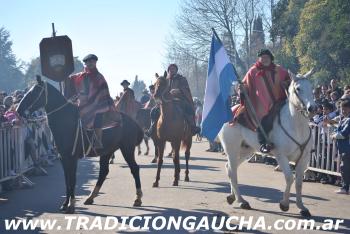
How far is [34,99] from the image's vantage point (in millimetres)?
9633

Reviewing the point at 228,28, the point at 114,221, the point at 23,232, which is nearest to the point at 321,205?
the point at 114,221

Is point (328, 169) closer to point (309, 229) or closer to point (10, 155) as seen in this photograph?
point (309, 229)

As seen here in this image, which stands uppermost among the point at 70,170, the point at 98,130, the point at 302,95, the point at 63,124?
the point at 302,95

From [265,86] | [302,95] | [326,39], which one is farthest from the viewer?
[326,39]

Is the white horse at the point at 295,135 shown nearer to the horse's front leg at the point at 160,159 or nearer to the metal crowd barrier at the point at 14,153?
the horse's front leg at the point at 160,159

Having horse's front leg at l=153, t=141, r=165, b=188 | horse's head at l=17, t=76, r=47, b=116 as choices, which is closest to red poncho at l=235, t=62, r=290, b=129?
horse's front leg at l=153, t=141, r=165, b=188

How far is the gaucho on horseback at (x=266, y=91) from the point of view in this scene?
9438mm

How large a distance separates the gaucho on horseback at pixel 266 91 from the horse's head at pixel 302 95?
545 mm

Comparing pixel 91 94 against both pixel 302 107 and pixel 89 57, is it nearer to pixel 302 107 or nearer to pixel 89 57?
pixel 89 57

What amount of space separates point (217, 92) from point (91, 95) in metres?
2.48

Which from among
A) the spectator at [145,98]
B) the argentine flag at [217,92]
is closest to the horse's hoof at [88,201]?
the argentine flag at [217,92]

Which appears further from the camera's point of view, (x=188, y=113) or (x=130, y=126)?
(x=188, y=113)

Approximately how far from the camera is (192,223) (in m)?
8.73

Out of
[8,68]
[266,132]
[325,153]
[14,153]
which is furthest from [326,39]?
[8,68]
